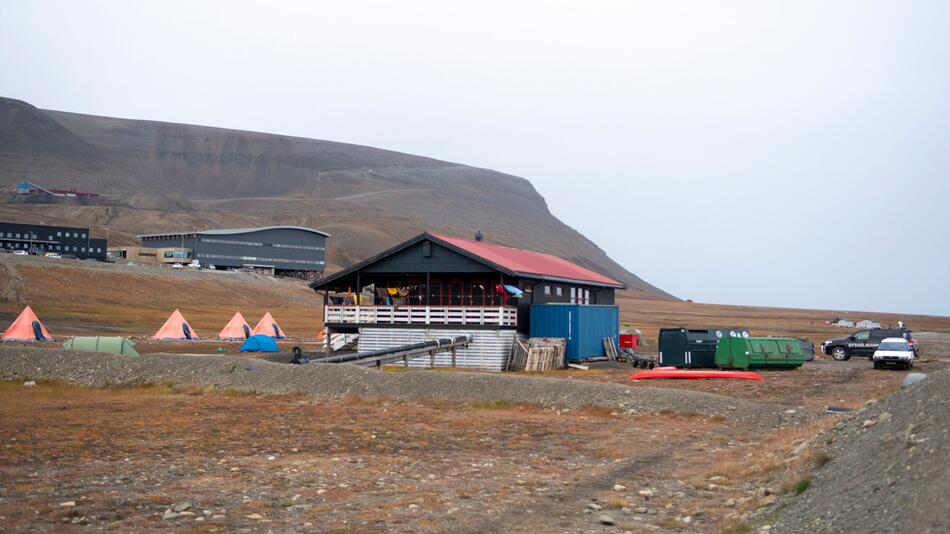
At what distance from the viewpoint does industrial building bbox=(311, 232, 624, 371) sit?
39.3 meters

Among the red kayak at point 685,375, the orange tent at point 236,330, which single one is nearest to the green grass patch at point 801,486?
the red kayak at point 685,375

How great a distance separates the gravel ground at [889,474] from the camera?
9.52 meters

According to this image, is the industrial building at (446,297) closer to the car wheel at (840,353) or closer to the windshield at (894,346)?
the windshield at (894,346)

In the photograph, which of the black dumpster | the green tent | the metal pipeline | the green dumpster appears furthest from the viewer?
the black dumpster

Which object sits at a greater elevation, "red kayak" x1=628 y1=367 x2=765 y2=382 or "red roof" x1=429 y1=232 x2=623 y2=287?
"red roof" x1=429 y1=232 x2=623 y2=287

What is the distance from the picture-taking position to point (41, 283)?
87.0m

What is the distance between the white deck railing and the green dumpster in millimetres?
8807

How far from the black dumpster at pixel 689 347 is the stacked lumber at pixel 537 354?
4.28m

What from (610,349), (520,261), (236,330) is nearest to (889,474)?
(520,261)

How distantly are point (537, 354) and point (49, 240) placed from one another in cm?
11211

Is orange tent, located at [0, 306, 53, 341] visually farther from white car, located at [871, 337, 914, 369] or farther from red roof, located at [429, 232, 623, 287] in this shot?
white car, located at [871, 337, 914, 369]

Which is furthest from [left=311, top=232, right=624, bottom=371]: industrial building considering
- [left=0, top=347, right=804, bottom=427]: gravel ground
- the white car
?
the white car

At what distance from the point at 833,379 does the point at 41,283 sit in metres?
76.0

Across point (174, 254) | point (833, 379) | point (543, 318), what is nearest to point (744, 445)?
point (833, 379)
